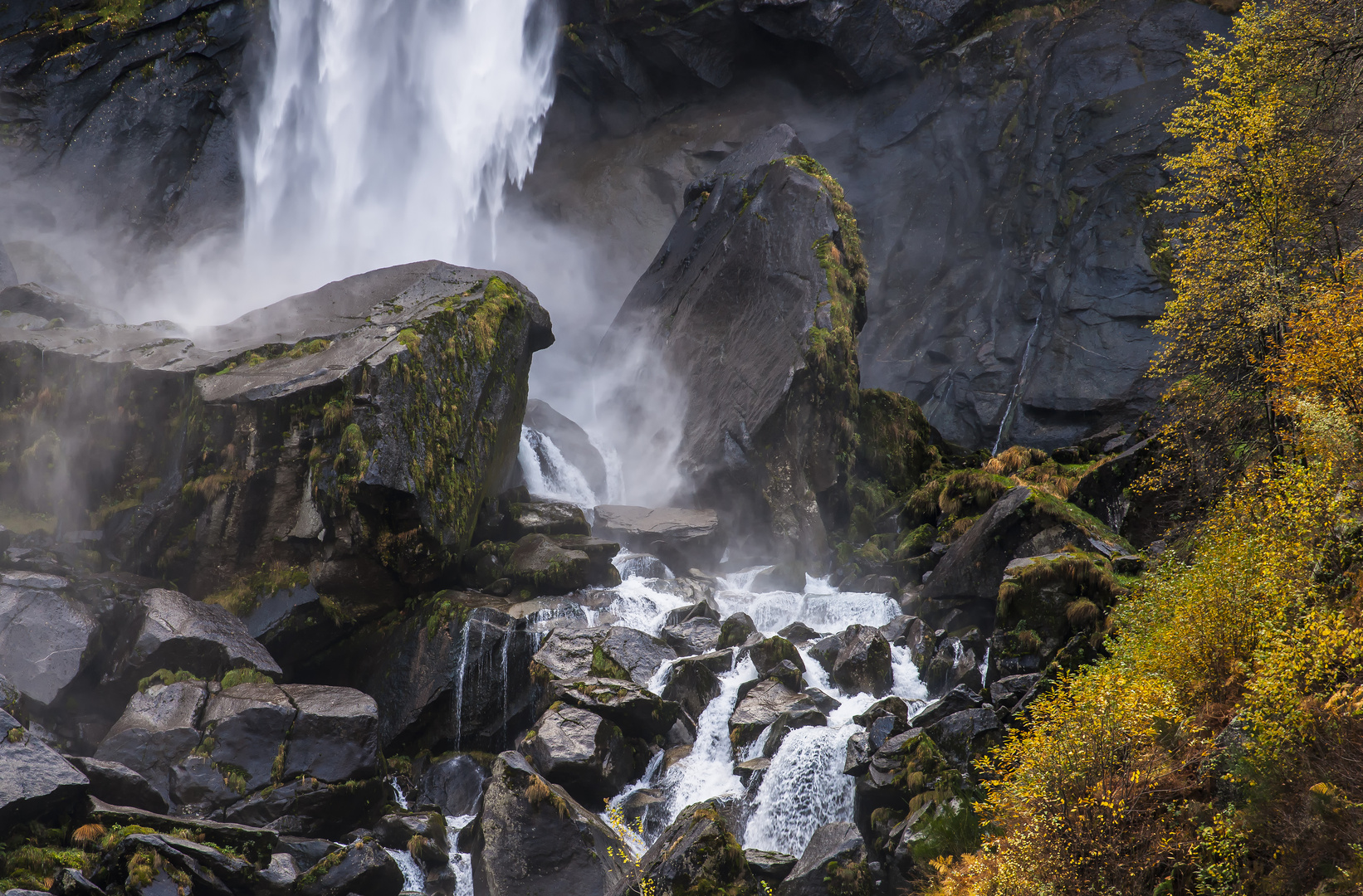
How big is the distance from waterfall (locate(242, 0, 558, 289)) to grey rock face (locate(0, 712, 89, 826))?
2202 centimetres

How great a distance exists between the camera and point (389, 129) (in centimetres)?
3300

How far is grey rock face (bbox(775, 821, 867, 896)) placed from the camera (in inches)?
392

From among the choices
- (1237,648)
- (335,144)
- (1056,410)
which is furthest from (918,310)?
(1237,648)

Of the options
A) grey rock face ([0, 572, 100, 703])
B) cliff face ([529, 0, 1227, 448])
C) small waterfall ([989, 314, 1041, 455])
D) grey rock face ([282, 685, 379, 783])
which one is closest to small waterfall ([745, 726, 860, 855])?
grey rock face ([282, 685, 379, 783])

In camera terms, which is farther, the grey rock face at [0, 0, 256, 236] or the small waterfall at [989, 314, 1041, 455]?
the small waterfall at [989, 314, 1041, 455]

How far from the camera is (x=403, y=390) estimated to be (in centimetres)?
1698

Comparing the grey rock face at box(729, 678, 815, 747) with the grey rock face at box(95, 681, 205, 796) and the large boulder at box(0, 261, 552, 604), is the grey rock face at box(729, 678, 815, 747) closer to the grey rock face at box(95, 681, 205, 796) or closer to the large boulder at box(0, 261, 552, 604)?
the large boulder at box(0, 261, 552, 604)

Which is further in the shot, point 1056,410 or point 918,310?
point 918,310

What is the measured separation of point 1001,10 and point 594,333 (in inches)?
902

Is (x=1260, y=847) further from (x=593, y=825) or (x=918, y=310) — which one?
(x=918, y=310)

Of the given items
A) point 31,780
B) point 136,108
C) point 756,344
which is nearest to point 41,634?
point 31,780

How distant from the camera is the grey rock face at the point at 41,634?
42.1 ft

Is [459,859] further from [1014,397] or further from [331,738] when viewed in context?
[1014,397]

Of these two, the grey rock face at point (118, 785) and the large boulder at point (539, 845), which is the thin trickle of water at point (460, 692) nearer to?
the large boulder at point (539, 845)
